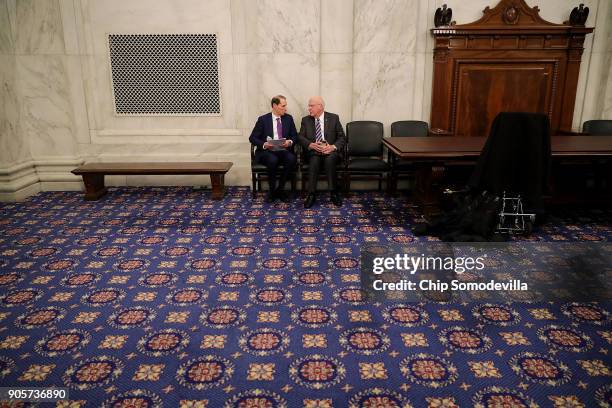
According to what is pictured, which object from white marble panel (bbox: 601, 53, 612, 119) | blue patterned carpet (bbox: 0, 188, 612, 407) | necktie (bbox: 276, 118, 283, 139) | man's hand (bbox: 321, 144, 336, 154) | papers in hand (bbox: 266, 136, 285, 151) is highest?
white marble panel (bbox: 601, 53, 612, 119)

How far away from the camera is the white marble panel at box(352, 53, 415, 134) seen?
248 inches

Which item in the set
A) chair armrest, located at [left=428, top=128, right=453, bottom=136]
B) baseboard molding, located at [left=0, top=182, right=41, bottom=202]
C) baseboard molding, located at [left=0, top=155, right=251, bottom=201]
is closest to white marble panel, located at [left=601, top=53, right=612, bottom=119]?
chair armrest, located at [left=428, top=128, right=453, bottom=136]

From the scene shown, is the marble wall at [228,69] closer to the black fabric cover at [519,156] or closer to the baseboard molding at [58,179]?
the baseboard molding at [58,179]

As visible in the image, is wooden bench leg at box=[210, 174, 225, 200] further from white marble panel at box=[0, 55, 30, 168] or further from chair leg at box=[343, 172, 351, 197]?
white marble panel at box=[0, 55, 30, 168]

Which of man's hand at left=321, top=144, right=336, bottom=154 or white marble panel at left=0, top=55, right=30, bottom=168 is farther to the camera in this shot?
white marble panel at left=0, top=55, right=30, bottom=168

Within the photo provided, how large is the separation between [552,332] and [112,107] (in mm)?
6228

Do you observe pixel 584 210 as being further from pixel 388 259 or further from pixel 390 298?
pixel 390 298

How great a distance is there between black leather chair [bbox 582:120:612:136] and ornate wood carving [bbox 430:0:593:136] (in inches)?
9.9

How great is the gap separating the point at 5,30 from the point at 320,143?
4530 mm

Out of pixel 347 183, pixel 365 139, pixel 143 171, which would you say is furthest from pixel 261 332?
pixel 365 139

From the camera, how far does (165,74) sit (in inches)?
255

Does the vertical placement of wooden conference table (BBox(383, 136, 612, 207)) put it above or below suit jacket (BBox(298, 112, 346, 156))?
below

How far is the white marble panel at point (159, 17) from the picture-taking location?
20.5 ft

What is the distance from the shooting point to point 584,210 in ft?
17.9
